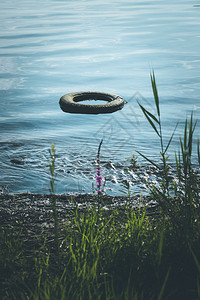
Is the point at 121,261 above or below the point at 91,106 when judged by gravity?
below

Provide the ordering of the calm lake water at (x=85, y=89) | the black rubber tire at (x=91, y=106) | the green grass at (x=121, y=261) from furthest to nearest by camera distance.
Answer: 1. the black rubber tire at (x=91, y=106)
2. the calm lake water at (x=85, y=89)
3. the green grass at (x=121, y=261)

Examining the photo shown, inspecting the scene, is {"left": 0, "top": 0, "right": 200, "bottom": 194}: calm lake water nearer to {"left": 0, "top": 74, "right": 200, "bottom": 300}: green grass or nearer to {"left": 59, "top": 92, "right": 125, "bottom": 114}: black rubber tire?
{"left": 59, "top": 92, "right": 125, "bottom": 114}: black rubber tire

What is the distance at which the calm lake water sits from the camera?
5.21 meters

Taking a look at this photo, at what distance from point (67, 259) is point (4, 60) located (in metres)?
12.0

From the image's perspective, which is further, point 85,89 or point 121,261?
point 85,89

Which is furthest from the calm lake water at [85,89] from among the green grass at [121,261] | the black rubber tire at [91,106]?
the green grass at [121,261]

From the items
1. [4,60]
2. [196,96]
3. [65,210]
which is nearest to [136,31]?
[4,60]

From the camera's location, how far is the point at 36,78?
37.8 feet

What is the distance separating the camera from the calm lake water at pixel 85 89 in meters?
5.21

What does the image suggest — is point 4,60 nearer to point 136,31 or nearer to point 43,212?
point 136,31

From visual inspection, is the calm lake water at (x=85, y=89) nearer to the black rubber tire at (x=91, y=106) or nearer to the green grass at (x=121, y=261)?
the black rubber tire at (x=91, y=106)

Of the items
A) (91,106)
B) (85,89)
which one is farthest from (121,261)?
(85,89)

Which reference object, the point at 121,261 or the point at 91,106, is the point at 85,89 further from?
the point at 121,261

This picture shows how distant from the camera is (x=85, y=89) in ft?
33.6
